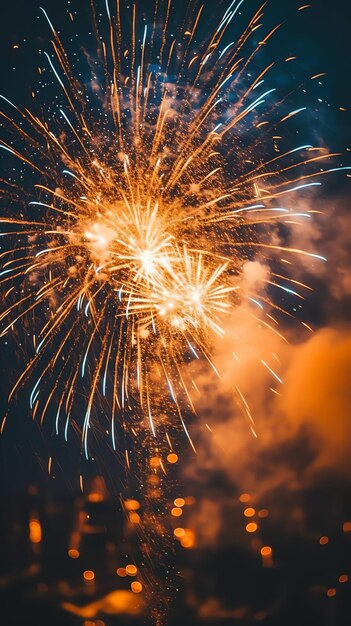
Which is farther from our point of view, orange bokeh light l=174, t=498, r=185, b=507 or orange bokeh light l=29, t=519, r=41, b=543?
orange bokeh light l=174, t=498, r=185, b=507

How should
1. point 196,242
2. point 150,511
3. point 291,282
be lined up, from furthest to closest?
point 150,511 → point 291,282 → point 196,242

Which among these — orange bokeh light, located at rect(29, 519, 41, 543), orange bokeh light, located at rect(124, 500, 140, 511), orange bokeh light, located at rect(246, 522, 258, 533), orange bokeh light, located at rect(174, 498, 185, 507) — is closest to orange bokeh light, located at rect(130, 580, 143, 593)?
orange bokeh light, located at rect(124, 500, 140, 511)

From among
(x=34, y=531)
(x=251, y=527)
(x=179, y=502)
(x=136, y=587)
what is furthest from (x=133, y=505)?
(x=251, y=527)

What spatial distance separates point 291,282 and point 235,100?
7.02 feet

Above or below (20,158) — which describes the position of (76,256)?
below

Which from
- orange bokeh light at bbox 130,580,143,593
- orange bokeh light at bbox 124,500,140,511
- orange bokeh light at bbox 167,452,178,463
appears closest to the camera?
orange bokeh light at bbox 130,580,143,593

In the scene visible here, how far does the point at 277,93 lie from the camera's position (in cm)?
436

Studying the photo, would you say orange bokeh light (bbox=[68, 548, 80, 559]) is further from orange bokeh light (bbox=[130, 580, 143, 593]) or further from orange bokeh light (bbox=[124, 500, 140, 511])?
orange bokeh light (bbox=[130, 580, 143, 593])

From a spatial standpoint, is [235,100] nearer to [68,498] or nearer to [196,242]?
[196,242]

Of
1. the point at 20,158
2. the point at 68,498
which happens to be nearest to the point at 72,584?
the point at 68,498

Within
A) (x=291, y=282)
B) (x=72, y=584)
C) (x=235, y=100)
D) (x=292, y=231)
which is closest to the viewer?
(x=235, y=100)

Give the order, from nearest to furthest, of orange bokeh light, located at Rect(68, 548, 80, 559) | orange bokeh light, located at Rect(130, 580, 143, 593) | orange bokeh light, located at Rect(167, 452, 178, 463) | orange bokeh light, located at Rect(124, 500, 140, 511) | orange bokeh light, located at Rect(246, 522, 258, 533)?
orange bokeh light, located at Rect(130, 580, 143, 593), orange bokeh light, located at Rect(246, 522, 258, 533), orange bokeh light, located at Rect(68, 548, 80, 559), orange bokeh light, located at Rect(124, 500, 140, 511), orange bokeh light, located at Rect(167, 452, 178, 463)

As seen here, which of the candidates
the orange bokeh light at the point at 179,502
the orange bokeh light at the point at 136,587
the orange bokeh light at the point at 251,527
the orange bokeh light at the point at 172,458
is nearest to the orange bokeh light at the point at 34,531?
the orange bokeh light at the point at 136,587

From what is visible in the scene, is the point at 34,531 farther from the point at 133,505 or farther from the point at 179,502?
the point at 179,502
